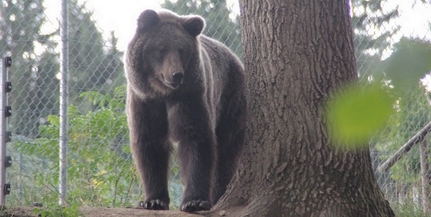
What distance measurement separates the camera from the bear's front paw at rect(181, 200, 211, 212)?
12.3 feet

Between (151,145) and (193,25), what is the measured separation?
0.95 m

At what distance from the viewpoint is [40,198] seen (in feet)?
13.8

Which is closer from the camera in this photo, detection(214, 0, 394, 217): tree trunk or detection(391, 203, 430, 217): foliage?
detection(214, 0, 394, 217): tree trunk

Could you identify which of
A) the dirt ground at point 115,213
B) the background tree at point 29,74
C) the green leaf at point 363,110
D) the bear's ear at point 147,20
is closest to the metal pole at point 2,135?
the background tree at point 29,74

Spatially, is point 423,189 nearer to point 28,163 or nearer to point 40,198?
point 40,198

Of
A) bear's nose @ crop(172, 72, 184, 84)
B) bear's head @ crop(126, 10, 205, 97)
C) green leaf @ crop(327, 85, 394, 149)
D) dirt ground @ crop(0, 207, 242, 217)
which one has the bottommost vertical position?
dirt ground @ crop(0, 207, 242, 217)

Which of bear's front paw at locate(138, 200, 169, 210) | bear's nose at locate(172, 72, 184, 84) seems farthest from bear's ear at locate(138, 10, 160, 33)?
bear's front paw at locate(138, 200, 169, 210)

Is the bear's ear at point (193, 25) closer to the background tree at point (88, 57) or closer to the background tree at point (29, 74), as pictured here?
the background tree at point (88, 57)

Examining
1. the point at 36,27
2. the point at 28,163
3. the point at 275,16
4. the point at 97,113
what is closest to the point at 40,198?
the point at 28,163

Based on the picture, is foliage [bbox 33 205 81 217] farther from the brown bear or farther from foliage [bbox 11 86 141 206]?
foliage [bbox 11 86 141 206]

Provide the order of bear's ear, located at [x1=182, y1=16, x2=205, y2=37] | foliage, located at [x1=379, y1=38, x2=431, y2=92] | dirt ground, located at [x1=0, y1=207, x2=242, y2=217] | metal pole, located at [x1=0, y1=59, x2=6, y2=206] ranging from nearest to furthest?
foliage, located at [x1=379, y1=38, x2=431, y2=92] < dirt ground, located at [x1=0, y1=207, x2=242, y2=217] < metal pole, located at [x1=0, y1=59, x2=6, y2=206] < bear's ear, located at [x1=182, y1=16, x2=205, y2=37]

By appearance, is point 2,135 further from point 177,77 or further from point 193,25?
point 193,25

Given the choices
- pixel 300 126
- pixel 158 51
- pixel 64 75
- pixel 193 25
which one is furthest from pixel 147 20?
pixel 300 126

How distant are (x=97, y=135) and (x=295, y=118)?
2.35 m
